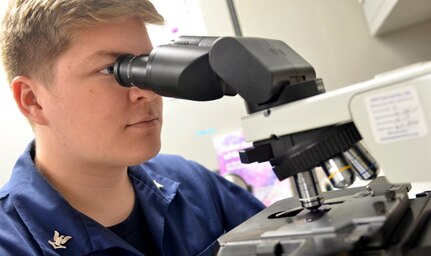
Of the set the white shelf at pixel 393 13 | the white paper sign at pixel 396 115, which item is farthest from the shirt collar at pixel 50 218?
the white shelf at pixel 393 13

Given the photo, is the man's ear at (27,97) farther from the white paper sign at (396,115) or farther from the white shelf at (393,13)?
the white shelf at (393,13)

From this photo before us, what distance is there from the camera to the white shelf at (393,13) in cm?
119

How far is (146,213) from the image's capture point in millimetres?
1091

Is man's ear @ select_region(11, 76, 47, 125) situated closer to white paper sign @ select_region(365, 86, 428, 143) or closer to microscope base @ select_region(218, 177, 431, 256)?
microscope base @ select_region(218, 177, 431, 256)

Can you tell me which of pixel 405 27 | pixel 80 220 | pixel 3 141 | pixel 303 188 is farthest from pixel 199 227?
pixel 3 141

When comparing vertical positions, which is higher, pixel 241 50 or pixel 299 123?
pixel 241 50

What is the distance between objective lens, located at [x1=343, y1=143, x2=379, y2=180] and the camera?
23.0 inches

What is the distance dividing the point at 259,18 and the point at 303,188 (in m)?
1.15

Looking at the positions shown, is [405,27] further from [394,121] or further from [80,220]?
[80,220]

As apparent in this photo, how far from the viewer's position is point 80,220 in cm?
96

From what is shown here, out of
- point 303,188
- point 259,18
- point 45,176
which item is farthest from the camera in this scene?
point 259,18

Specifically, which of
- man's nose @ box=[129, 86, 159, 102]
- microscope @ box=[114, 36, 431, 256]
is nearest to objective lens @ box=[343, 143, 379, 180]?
microscope @ box=[114, 36, 431, 256]

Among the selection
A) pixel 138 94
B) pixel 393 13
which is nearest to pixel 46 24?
pixel 138 94

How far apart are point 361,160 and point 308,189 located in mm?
101
